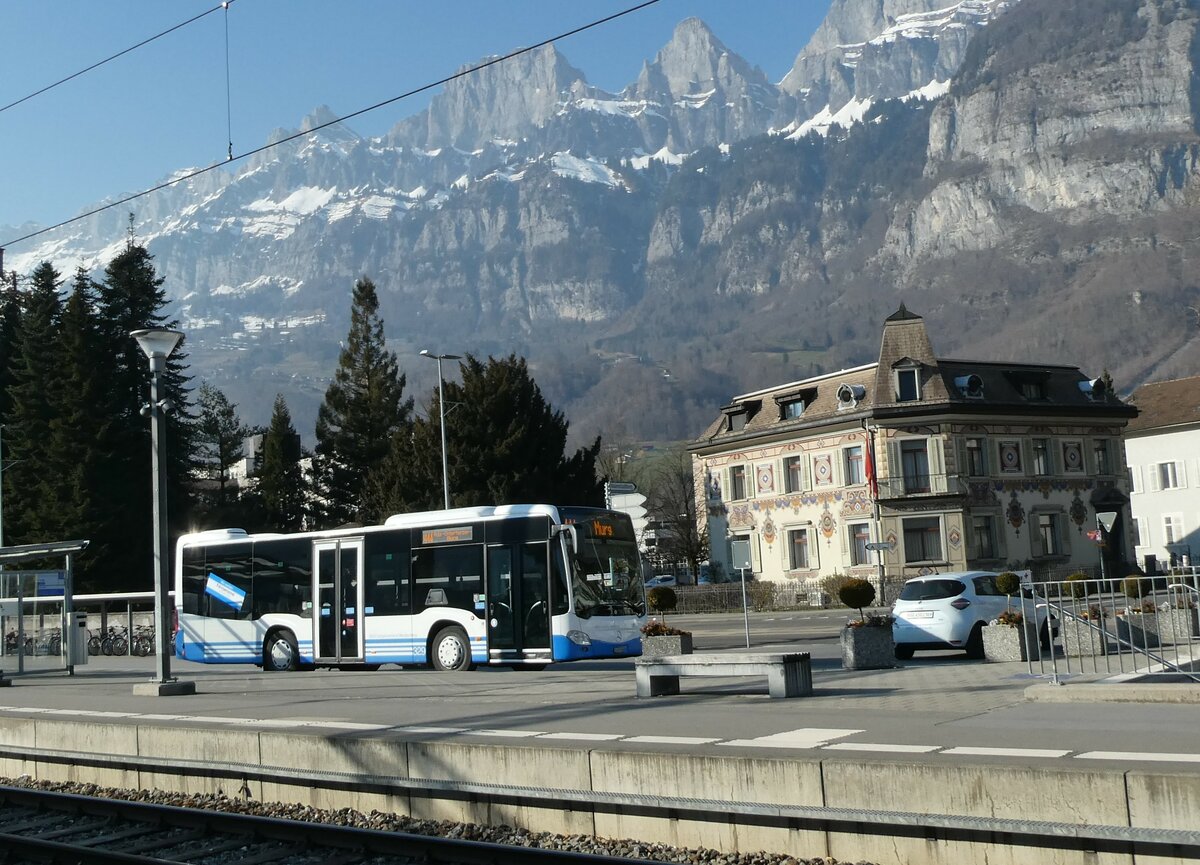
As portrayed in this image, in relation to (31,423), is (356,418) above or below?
above

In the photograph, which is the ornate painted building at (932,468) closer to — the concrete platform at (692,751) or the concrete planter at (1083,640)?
the concrete planter at (1083,640)

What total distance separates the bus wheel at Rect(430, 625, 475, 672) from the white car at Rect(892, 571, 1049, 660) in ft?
26.0

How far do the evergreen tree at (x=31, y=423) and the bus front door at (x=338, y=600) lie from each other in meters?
42.4

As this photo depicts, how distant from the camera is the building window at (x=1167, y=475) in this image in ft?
243

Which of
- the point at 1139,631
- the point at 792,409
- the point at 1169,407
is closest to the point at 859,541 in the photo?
the point at 792,409

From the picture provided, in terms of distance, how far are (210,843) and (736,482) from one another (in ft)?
182

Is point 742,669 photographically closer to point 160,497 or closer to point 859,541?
point 160,497

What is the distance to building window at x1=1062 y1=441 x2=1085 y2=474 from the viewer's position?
197ft

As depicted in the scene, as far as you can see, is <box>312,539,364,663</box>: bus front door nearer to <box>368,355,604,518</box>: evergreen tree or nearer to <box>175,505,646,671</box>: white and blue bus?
<box>175,505,646,671</box>: white and blue bus

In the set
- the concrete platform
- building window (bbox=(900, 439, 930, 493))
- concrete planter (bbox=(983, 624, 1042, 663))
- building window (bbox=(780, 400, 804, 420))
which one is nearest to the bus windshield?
the concrete platform

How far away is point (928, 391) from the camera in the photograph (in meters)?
57.9

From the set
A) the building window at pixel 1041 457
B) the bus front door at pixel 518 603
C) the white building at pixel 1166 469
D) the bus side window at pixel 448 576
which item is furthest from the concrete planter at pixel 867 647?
the white building at pixel 1166 469

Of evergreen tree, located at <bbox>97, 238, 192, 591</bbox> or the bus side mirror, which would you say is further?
evergreen tree, located at <bbox>97, 238, 192, 591</bbox>

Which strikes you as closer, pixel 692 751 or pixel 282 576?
pixel 692 751
